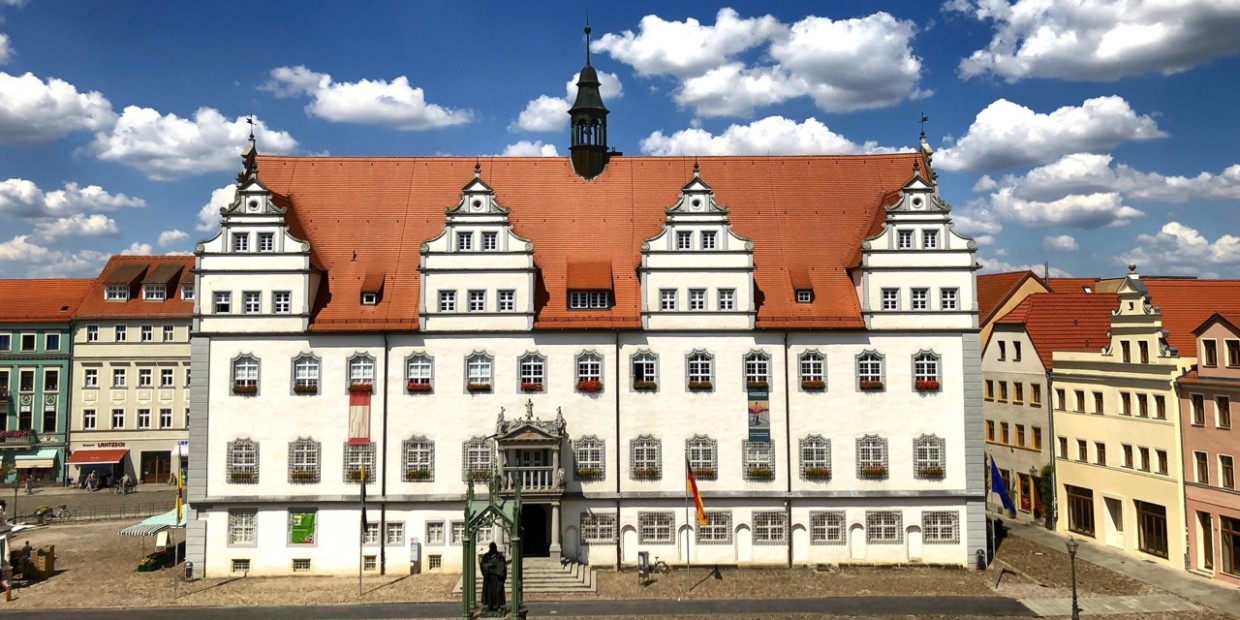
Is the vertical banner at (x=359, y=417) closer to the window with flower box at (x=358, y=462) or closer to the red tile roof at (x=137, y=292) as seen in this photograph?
the window with flower box at (x=358, y=462)

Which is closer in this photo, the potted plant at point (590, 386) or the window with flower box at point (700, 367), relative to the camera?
the potted plant at point (590, 386)

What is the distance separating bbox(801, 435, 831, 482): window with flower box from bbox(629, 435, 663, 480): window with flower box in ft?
18.7

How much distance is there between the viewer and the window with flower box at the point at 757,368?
34062mm

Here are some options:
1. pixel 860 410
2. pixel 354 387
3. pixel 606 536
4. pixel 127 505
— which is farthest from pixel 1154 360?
pixel 127 505

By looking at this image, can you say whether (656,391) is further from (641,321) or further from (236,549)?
(236,549)

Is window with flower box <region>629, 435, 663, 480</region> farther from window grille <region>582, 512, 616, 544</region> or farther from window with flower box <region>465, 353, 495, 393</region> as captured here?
window with flower box <region>465, 353, 495, 393</region>

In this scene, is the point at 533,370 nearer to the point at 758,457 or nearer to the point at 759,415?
the point at 759,415

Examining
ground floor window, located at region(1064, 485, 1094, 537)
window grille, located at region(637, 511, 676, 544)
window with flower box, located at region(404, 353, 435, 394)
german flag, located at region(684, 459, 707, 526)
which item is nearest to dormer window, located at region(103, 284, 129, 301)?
window with flower box, located at region(404, 353, 435, 394)

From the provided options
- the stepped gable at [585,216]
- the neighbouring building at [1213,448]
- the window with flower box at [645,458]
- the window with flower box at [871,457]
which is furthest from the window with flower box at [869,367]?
the neighbouring building at [1213,448]

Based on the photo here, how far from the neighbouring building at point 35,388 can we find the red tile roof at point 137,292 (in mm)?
1901

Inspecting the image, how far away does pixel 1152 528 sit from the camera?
34.8 metres

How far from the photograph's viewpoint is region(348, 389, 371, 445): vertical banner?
110 feet

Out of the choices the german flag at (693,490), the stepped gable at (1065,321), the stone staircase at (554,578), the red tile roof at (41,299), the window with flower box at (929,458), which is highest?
the red tile roof at (41,299)

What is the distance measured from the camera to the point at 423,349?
33938 millimetres
